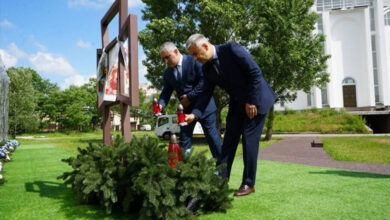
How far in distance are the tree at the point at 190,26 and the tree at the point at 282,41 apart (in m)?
0.91

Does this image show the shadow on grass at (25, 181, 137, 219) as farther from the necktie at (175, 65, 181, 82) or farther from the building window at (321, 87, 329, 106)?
the building window at (321, 87, 329, 106)

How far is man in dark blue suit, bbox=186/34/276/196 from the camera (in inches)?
125

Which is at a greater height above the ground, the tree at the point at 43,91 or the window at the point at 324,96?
the tree at the point at 43,91

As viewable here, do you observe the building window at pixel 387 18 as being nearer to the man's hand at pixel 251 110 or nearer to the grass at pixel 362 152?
the grass at pixel 362 152

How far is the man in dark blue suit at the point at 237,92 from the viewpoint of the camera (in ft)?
10.4

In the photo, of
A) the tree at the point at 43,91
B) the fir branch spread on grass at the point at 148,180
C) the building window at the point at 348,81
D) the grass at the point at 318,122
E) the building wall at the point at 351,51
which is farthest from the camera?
the tree at the point at 43,91

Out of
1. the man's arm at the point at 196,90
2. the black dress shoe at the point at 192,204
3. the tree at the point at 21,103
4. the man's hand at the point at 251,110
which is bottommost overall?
the black dress shoe at the point at 192,204

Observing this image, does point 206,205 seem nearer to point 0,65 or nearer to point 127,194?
point 127,194

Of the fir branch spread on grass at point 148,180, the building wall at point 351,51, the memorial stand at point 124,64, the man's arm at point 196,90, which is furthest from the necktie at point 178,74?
the building wall at point 351,51

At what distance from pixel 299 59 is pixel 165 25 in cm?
710

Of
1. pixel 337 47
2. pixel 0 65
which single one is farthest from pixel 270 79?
pixel 337 47

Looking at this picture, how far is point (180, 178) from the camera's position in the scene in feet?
8.40

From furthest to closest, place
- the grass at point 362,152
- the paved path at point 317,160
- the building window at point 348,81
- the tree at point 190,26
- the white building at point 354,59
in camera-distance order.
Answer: the building window at point 348,81 → the white building at point 354,59 → the tree at point 190,26 → the grass at point 362,152 → the paved path at point 317,160

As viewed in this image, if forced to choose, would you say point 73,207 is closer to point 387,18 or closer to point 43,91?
point 387,18
